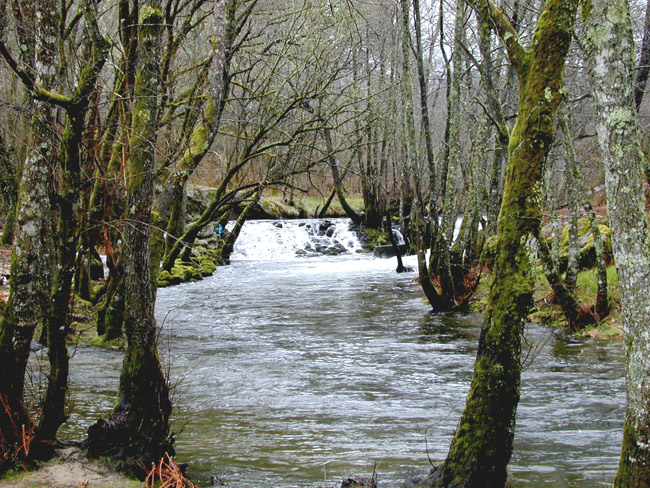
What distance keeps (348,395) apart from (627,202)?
4291 millimetres

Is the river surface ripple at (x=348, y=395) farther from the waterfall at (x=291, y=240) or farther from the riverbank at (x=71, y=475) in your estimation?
the waterfall at (x=291, y=240)

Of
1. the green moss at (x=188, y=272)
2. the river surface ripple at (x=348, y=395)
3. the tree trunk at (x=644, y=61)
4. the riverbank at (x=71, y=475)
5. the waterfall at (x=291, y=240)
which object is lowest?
the river surface ripple at (x=348, y=395)

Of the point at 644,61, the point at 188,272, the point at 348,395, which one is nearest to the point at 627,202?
the point at 348,395

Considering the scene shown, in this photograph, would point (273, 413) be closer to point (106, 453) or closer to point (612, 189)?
point (106, 453)

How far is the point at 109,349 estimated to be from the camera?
8.30 metres

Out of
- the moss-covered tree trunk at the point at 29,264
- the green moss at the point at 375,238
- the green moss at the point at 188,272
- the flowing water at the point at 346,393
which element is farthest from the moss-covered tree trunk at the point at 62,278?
the green moss at the point at 375,238

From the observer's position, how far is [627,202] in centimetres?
302

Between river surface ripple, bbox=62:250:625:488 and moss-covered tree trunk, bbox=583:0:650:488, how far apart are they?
87 centimetres

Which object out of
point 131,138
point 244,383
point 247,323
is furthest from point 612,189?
point 247,323

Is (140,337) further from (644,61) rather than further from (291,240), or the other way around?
(291,240)

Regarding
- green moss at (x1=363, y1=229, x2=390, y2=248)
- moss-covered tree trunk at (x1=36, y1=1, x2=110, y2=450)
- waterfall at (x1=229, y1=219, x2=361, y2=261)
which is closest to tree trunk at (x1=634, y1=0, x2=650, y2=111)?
moss-covered tree trunk at (x1=36, y1=1, x2=110, y2=450)

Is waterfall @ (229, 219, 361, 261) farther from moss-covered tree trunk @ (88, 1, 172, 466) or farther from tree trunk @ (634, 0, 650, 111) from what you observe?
moss-covered tree trunk @ (88, 1, 172, 466)

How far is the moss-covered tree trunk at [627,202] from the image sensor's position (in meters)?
2.94

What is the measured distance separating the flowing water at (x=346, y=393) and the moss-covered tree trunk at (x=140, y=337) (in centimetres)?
29
